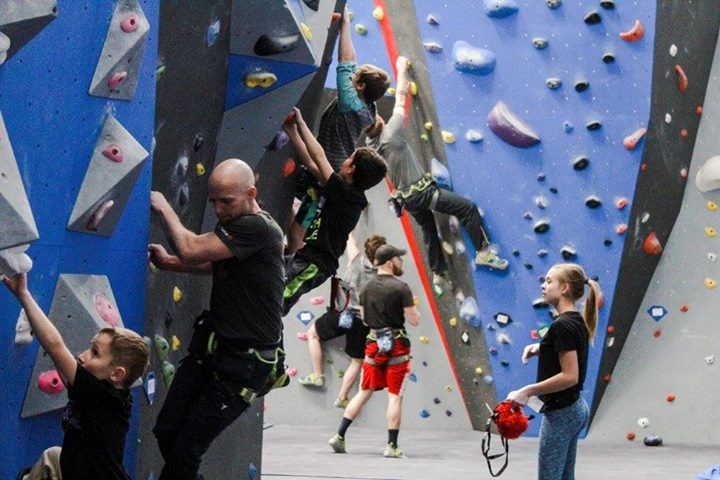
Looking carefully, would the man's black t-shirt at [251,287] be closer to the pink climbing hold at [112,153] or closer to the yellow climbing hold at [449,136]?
the pink climbing hold at [112,153]

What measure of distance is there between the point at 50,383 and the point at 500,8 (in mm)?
Answer: 6137

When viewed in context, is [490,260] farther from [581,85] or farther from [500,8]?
[500,8]

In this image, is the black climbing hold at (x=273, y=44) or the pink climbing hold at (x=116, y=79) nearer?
the pink climbing hold at (x=116, y=79)

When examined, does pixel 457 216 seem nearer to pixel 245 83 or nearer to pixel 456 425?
pixel 456 425

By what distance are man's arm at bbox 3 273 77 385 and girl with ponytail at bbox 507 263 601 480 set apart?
1.91 m

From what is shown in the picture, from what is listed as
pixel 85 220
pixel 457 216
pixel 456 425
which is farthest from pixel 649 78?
pixel 85 220

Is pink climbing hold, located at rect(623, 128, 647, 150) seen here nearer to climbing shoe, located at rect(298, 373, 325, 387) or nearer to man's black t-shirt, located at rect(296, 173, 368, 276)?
climbing shoe, located at rect(298, 373, 325, 387)

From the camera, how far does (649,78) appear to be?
30.7 ft

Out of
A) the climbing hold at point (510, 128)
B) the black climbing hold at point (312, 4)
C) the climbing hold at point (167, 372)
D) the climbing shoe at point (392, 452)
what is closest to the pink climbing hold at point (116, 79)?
the climbing hold at point (167, 372)

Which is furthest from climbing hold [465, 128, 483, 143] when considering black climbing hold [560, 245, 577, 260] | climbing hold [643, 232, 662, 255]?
climbing hold [643, 232, 662, 255]

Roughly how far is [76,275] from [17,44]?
88cm

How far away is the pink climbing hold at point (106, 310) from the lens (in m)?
4.43

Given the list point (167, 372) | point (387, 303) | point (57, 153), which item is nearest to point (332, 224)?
point (167, 372)

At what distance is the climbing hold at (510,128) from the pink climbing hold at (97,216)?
5754 millimetres
